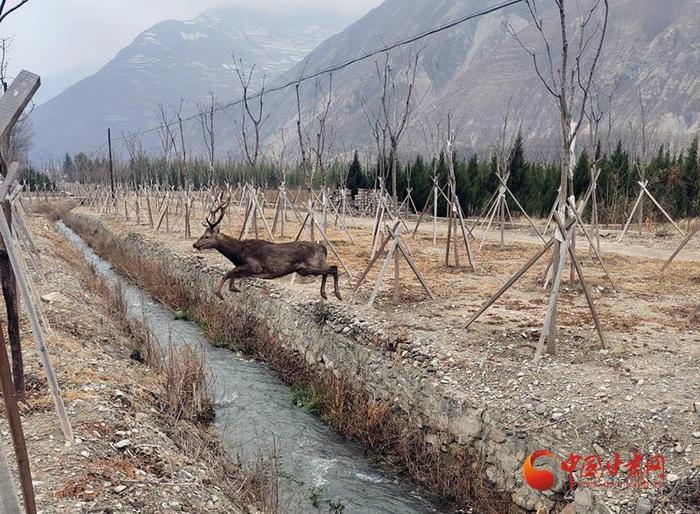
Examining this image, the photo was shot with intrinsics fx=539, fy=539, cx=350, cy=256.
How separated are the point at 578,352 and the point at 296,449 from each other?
4299 mm

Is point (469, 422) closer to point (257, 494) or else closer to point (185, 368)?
point (257, 494)

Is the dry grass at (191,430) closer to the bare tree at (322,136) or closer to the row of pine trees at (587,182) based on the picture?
the bare tree at (322,136)

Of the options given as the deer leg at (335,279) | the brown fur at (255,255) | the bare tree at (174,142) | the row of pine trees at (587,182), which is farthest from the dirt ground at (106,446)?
the bare tree at (174,142)

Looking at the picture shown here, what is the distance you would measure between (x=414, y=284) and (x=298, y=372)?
3.62 meters

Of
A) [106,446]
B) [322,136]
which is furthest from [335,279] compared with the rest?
[322,136]

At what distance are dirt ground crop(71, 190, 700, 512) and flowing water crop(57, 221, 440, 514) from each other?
1559 mm

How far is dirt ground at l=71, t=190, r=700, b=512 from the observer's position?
5738mm

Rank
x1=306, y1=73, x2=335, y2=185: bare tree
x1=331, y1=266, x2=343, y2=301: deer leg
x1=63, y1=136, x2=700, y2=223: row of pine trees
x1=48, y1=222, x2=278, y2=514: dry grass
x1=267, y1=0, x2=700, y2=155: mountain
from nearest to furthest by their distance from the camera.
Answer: x1=48, y1=222, x2=278, y2=514: dry grass
x1=331, y1=266, x2=343, y2=301: deer leg
x1=306, y1=73, x2=335, y2=185: bare tree
x1=63, y1=136, x2=700, y2=223: row of pine trees
x1=267, y1=0, x2=700, y2=155: mountain

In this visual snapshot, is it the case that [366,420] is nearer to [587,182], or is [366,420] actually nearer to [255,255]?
[255,255]

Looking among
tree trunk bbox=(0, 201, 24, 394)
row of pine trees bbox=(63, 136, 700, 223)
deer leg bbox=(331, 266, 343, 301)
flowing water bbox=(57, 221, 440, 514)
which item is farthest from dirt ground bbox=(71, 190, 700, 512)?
row of pine trees bbox=(63, 136, 700, 223)

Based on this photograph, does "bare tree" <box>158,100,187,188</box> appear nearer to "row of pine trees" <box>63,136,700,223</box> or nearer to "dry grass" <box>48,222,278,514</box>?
"row of pine trees" <box>63,136,700,223</box>

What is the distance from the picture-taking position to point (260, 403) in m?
9.40

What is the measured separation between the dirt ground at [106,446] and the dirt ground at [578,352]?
3465 mm

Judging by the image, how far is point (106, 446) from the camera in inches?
212
